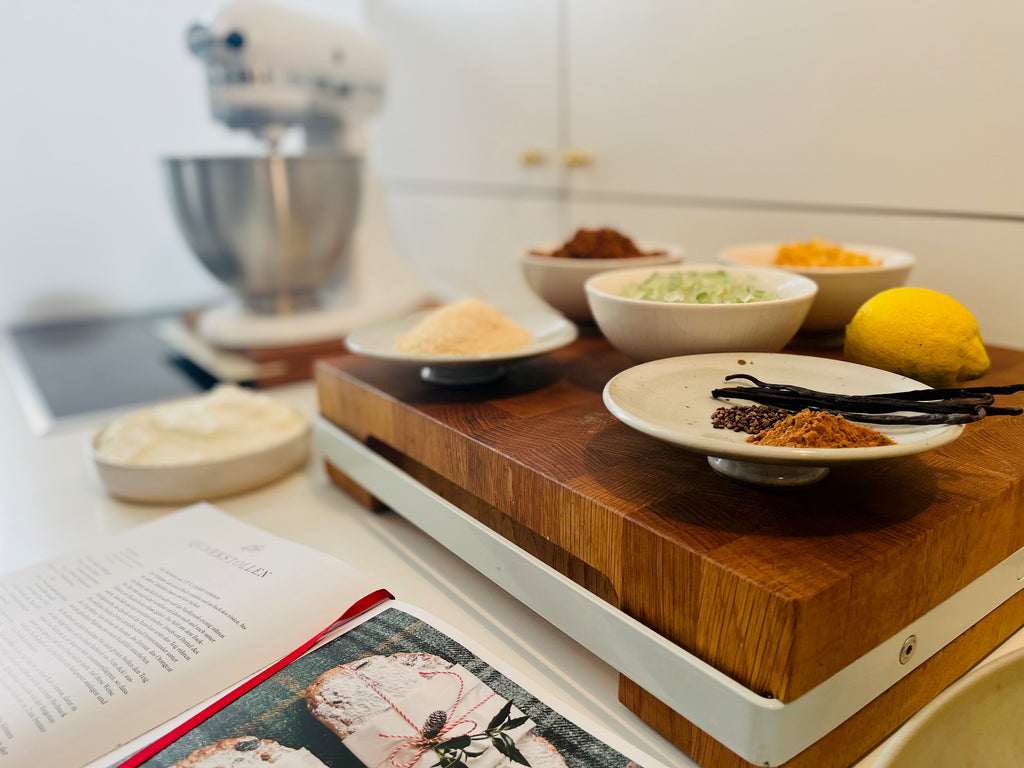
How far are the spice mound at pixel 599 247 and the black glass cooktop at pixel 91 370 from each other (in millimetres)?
684

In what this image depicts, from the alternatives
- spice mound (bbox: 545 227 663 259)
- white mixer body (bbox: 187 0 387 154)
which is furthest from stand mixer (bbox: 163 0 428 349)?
spice mound (bbox: 545 227 663 259)

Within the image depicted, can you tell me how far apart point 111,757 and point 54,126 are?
1769 millimetres

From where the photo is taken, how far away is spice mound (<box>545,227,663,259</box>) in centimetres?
85

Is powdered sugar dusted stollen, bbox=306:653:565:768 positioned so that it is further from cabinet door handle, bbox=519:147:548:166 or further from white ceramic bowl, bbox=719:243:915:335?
cabinet door handle, bbox=519:147:548:166

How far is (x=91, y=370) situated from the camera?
1326 millimetres

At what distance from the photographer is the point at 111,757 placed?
44 cm

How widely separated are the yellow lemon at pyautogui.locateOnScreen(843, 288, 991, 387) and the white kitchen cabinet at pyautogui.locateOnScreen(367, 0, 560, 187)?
2.99ft

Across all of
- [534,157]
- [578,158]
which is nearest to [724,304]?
[578,158]

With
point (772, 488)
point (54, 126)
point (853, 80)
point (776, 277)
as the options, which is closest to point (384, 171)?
point (54, 126)

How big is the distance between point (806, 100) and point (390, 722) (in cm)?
90

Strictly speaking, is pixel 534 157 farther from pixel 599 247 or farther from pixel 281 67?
pixel 599 247

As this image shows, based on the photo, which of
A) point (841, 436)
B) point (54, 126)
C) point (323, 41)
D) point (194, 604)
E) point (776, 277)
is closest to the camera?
point (841, 436)

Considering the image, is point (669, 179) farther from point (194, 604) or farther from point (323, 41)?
point (194, 604)

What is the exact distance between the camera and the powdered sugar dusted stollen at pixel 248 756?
0.42 metres
